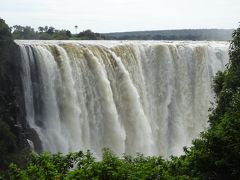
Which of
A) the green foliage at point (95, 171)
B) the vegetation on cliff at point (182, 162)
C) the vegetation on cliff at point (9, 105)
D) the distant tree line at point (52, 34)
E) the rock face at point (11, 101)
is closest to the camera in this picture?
the green foliage at point (95, 171)

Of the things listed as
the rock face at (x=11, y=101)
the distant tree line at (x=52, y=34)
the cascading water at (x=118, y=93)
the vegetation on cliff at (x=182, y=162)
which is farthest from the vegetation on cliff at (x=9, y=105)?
the distant tree line at (x=52, y=34)

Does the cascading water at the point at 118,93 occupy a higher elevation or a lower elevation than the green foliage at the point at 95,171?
lower

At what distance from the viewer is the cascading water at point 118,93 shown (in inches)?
891

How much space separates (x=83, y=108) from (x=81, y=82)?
114 centimetres

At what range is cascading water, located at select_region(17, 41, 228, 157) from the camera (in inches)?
891

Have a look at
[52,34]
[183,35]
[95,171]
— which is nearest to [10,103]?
[95,171]

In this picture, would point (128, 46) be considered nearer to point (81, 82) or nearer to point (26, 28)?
point (81, 82)

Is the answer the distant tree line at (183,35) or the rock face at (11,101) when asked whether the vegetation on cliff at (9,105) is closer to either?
the rock face at (11,101)

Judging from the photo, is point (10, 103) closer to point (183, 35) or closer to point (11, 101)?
point (11, 101)

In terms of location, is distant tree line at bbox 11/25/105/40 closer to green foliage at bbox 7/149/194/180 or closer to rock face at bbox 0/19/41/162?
rock face at bbox 0/19/41/162

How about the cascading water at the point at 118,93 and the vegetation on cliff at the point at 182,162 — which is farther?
the cascading water at the point at 118,93

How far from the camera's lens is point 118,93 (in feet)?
85.0

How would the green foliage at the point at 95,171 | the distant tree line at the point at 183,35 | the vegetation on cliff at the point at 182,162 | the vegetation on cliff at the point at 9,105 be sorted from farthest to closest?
the distant tree line at the point at 183,35 < the vegetation on cliff at the point at 9,105 < the vegetation on cliff at the point at 182,162 < the green foliage at the point at 95,171

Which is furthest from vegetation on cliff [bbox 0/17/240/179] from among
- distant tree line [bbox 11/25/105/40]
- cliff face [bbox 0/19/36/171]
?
distant tree line [bbox 11/25/105/40]
